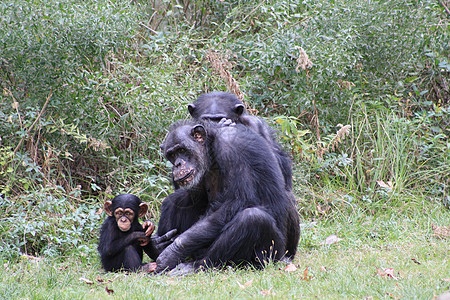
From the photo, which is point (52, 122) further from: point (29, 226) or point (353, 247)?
point (353, 247)

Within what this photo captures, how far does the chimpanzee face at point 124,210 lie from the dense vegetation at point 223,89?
27.5 inches

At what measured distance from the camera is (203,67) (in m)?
8.29

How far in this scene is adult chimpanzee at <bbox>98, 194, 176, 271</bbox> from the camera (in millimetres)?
5363

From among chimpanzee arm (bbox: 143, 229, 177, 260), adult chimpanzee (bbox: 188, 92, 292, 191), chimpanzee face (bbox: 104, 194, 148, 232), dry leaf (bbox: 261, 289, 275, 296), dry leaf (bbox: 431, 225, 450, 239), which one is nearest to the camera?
dry leaf (bbox: 261, 289, 275, 296)

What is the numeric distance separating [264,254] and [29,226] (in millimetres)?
2394

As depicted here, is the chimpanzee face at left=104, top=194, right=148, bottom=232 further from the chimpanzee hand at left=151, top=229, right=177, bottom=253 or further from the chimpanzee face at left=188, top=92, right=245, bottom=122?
the chimpanzee face at left=188, top=92, right=245, bottom=122

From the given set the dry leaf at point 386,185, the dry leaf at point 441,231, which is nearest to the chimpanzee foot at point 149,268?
the dry leaf at point 441,231

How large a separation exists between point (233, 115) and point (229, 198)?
1.33 m

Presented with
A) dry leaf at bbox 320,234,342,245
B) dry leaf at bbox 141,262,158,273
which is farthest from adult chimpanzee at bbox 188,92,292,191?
dry leaf at bbox 141,262,158,273

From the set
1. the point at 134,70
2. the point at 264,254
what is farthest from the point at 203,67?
the point at 264,254

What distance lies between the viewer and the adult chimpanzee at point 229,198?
5180 millimetres

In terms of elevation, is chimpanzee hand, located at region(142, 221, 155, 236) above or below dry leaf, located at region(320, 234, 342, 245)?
above

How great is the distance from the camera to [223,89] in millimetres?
8055

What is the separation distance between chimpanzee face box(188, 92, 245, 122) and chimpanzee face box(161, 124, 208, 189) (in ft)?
2.29
